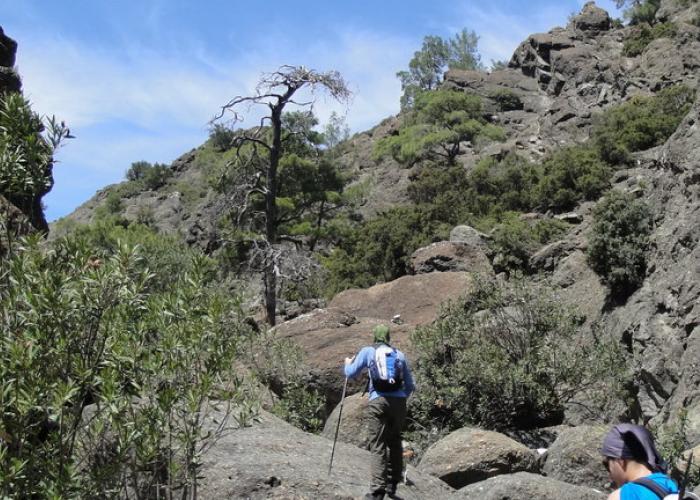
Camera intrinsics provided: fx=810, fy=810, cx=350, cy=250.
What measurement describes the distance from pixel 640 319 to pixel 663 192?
11.7 feet

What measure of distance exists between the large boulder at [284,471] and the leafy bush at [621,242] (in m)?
7.80

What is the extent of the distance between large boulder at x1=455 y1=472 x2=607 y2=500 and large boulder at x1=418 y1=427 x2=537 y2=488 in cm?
173

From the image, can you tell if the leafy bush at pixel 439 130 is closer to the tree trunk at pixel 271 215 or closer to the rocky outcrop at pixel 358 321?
the rocky outcrop at pixel 358 321

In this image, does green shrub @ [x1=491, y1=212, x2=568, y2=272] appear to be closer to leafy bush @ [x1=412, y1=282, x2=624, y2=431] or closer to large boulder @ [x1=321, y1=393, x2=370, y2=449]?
leafy bush @ [x1=412, y1=282, x2=624, y2=431]

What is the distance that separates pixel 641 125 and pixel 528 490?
28594 mm

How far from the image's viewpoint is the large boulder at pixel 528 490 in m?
7.61

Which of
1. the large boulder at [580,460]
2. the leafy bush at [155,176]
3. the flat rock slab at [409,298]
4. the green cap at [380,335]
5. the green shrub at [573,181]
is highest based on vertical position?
the leafy bush at [155,176]

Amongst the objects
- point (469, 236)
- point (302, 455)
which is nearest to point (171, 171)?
point (469, 236)

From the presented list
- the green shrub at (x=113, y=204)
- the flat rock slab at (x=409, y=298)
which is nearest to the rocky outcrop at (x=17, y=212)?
the flat rock slab at (x=409, y=298)

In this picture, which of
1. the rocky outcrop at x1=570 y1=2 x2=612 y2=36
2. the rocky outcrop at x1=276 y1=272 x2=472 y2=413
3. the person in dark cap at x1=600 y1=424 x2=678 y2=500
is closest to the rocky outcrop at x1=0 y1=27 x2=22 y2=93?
the rocky outcrop at x1=276 y1=272 x2=472 y2=413

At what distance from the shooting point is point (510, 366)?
42.4 feet

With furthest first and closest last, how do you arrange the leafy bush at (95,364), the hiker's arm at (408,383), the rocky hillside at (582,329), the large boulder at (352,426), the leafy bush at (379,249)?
the leafy bush at (379,249), the large boulder at (352,426), the rocky hillside at (582,329), the hiker's arm at (408,383), the leafy bush at (95,364)

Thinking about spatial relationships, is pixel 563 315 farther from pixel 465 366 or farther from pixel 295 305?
pixel 295 305

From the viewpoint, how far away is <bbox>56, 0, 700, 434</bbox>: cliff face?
1296cm
